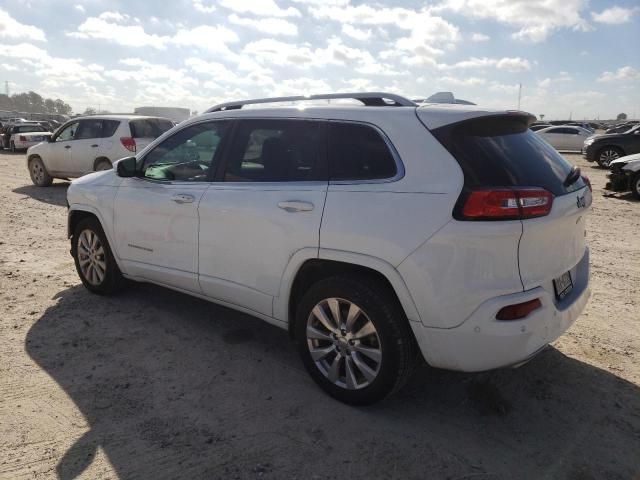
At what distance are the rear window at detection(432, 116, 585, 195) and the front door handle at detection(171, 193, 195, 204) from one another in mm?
1958

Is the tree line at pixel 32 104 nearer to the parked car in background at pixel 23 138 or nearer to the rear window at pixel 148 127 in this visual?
the parked car in background at pixel 23 138

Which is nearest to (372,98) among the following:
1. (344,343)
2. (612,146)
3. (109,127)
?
(344,343)

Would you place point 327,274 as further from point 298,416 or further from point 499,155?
point 499,155

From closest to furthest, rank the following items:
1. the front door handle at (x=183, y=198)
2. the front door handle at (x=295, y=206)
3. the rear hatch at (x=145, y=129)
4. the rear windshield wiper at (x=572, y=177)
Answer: the rear windshield wiper at (x=572, y=177), the front door handle at (x=295, y=206), the front door handle at (x=183, y=198), the rear hatch at (x=145, y=129)

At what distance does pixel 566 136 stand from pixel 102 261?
2964 cm

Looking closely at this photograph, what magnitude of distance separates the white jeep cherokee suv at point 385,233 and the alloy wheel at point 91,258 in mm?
1220

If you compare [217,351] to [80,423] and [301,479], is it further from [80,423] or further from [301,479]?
[301,479]

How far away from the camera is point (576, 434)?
9.60 feet

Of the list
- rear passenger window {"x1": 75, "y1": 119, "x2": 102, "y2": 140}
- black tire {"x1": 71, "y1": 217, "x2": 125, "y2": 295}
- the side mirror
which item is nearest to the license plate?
the side mirror

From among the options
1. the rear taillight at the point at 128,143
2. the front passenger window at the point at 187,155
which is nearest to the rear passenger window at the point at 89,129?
the rear taillight at the point at 128,143

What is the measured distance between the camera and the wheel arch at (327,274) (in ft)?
9.27

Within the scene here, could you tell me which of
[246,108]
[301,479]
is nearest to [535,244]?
[301,479]

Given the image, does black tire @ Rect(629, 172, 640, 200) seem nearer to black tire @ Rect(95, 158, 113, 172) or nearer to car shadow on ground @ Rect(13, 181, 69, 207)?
black tire @ Rect(95, 158, 113, 172)

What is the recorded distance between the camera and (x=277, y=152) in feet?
11.7
